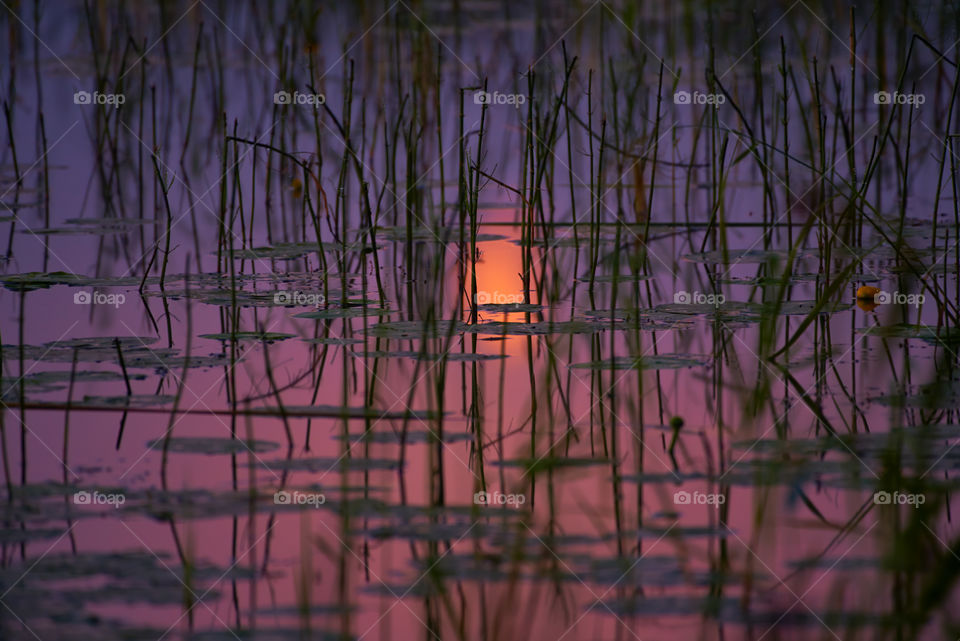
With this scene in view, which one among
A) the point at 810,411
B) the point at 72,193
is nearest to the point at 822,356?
the point at 810,411

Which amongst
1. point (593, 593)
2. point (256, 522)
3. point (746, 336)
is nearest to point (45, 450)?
point (256, 522)

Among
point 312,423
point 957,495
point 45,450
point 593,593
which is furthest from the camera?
point 312,423

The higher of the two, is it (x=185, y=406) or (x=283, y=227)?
(x=283, y=227)

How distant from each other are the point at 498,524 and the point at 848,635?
0.52 m

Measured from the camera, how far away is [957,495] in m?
1.98

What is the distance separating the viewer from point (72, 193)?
534 cm

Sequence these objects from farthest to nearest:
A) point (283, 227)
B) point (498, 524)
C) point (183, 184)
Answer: point (183, 184)
point (283, 227)
point (498, 524)

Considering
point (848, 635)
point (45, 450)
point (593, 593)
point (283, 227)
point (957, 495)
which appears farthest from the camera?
point (283, 227)

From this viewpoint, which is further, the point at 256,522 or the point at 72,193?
the point at 72,193

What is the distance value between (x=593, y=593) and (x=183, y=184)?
398cm

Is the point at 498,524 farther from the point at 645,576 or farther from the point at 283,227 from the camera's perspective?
→ the point at 283,227

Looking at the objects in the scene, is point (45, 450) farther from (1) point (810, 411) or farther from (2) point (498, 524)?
(1) point (810, 411)

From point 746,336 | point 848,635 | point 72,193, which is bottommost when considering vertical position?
point 848,635

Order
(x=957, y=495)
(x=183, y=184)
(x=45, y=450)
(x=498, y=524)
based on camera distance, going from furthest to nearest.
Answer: (x=183, y=184) → (x=45, y=450) → (x=957, y=495) → (x=498, y=524)
